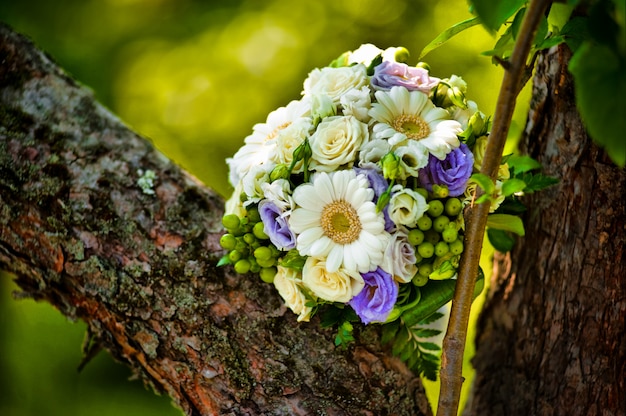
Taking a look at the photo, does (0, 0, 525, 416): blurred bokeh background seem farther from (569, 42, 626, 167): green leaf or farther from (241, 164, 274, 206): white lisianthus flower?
(569, 42, 626, 167): green leaf

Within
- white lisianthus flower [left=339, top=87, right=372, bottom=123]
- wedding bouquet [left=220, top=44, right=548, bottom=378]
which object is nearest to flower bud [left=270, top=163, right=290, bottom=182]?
wedding bouquet [left=220, top=44, right=548, bottom=378]

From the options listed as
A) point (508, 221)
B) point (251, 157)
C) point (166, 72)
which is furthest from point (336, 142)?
point (166, 72)

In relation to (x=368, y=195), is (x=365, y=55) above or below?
above

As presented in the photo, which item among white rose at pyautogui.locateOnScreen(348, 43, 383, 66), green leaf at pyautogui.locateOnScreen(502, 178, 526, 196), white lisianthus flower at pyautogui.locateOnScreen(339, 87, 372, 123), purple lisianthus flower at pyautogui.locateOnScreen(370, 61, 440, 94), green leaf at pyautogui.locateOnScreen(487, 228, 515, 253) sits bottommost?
green leaf at pyautogui.locateOnScreen(502, 178, 526, 196)

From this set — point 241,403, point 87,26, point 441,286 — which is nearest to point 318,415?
point 241,403

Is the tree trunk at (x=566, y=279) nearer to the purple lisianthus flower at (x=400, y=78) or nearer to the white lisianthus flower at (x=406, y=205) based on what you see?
the purple lisianthus flower at (x=400, y=78)

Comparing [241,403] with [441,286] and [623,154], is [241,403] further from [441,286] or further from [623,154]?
[623,154]

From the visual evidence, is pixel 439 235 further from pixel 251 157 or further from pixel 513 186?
pixel 251 157
